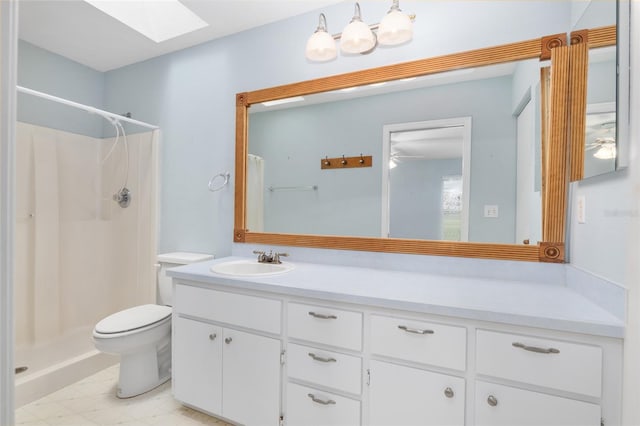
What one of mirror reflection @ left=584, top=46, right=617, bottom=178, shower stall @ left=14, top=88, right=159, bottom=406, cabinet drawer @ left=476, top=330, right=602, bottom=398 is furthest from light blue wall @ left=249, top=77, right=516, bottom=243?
shower stall @ left=14, top=88, right=159, bottom=406

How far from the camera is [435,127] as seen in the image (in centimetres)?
174

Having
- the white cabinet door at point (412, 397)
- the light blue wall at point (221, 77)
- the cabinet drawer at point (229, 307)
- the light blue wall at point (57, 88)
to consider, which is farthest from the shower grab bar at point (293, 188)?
the light blue wall at point (57, 88)

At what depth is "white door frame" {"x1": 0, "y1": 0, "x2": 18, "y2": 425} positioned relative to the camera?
0.54 metres

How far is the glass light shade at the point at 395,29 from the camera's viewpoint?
1.65m

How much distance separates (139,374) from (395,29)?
8.35 feet

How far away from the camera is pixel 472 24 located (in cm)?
165

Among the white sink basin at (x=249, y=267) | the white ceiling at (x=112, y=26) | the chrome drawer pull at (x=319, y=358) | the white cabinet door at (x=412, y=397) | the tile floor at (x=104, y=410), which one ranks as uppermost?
the white ceiling at (x=112, y=26)

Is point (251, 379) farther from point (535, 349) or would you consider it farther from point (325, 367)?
point (535, 349)

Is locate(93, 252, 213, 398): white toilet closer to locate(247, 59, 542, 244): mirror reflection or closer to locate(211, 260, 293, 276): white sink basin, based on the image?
locate(211, 260, 293, 276): white sink basin

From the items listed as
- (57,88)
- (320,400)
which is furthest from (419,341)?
(57,88)

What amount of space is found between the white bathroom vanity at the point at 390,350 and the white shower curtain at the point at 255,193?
0.54m

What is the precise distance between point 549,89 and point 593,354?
1.15m

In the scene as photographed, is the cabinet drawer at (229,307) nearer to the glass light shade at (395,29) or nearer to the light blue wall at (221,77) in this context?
the light blue wall at (221,77)

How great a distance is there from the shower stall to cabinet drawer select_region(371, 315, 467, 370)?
203 cm
